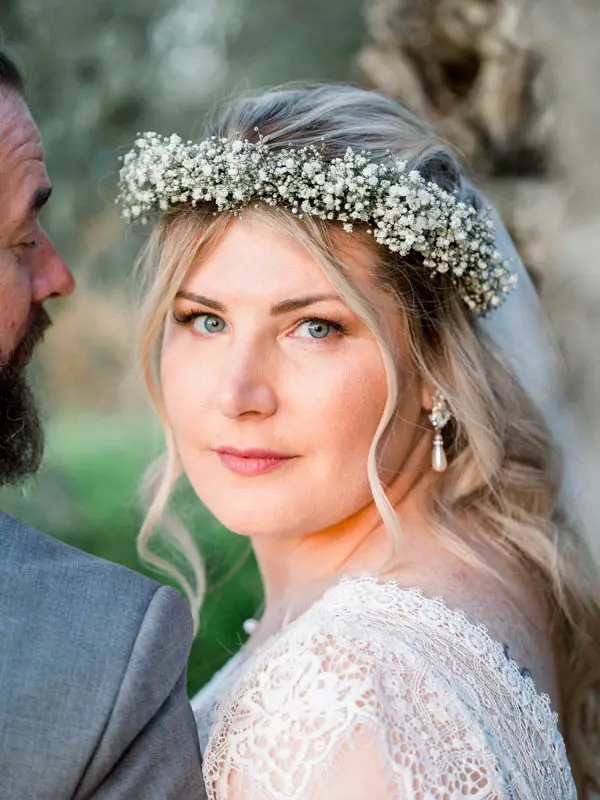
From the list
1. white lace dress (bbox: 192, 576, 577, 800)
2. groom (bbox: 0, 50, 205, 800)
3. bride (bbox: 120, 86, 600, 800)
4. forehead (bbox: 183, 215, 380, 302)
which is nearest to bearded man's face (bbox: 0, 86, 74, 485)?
Result: bride (bbox: 120, 86, 600, 800)

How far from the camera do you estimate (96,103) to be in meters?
6.73

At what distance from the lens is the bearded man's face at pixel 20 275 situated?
2.56m

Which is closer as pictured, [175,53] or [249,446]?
[249,446]

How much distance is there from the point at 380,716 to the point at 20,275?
1.54m

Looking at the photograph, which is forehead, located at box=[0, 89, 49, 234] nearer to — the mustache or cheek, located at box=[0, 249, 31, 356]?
cheek, located at box=[0, 249, 31, 356]

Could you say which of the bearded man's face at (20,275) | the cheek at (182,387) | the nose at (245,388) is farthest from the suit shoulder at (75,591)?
the bearded man's face at (20,275)

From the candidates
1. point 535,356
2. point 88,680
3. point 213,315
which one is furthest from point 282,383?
point 535,356

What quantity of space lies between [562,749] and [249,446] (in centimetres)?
104

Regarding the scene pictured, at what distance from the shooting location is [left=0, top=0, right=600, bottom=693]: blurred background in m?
4.58

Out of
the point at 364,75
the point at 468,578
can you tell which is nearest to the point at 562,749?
the point at 468,578

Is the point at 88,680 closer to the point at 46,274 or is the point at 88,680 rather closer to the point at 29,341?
the point at 29,341

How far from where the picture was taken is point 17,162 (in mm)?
2568

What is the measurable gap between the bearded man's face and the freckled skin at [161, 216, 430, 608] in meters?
0.46

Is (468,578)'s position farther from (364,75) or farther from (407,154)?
(364,75)
